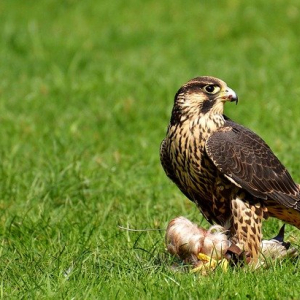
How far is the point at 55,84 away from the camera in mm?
9320

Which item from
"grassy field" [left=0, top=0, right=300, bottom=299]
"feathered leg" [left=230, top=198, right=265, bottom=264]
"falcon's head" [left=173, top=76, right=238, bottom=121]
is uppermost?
"falcon's head" [left=173, top=76, right=238, bottom=121]

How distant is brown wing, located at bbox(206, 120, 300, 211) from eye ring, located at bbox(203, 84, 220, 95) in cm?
19

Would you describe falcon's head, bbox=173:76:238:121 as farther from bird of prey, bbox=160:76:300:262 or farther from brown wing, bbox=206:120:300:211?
brown wing, bbox=206:120:300:211

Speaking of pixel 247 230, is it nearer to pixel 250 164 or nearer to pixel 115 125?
pixel 250 164

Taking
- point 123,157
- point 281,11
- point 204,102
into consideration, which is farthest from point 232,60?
point 204,102

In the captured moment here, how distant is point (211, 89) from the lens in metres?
5.10

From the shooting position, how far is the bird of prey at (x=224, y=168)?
4840 mm

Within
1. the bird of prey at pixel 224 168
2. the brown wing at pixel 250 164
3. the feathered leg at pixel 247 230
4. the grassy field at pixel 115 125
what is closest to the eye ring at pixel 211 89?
the bird of prey at pixel 224 168

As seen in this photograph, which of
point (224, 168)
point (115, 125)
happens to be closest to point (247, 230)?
point (224, 168)

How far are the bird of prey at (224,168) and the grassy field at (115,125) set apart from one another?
33cm

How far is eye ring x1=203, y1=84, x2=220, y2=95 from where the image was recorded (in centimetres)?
509

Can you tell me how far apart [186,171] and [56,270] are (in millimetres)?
924

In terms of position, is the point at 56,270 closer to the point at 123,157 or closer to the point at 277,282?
the point at 277,282

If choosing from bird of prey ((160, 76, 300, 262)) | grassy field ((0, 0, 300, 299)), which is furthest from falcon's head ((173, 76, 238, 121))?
grassy field ((0, 0, 300, 299))
